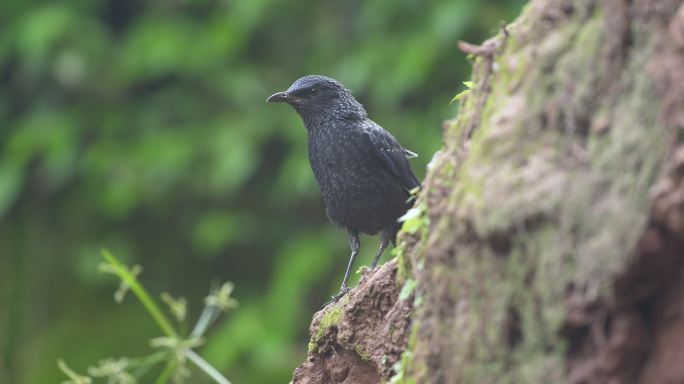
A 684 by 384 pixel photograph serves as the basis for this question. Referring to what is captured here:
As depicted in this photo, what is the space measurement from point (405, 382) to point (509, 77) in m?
0.77

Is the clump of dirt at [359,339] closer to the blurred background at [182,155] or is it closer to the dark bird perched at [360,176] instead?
the dark bird perched at [360,176]

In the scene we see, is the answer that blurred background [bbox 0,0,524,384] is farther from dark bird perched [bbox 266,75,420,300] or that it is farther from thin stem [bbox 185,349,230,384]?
thin stem [bbox 185,349,230,384]

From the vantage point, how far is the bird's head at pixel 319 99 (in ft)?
18.0

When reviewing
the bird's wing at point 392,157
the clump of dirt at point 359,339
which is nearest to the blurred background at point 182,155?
the bird's wing at point 392,157

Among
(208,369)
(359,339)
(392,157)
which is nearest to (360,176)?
(392,157)

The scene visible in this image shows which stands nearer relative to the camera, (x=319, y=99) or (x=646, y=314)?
(x=646, y=314)

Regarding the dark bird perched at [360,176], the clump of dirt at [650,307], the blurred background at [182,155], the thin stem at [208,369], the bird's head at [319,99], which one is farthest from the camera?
the blurred background at [182,155]

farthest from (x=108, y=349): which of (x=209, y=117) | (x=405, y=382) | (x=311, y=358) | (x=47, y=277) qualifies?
(x=405, y=382)

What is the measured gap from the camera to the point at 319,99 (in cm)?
552

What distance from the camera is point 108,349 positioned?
892cm

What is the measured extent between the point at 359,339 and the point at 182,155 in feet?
16.3

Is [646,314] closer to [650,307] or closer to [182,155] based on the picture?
[650,307]

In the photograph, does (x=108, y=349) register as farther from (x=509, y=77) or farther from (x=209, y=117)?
(x=509, y=77)

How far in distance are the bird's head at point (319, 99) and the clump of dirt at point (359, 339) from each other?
75.5 inches
